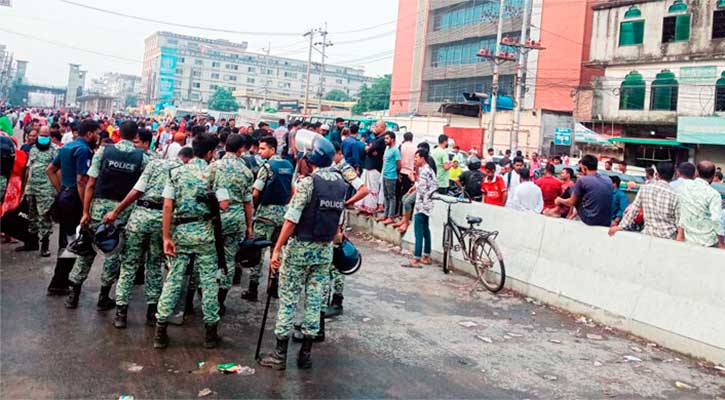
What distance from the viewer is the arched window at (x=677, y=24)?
29453mm

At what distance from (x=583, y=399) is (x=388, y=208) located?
666cm

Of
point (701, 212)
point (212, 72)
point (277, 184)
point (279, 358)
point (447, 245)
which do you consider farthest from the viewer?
point (212, 72)

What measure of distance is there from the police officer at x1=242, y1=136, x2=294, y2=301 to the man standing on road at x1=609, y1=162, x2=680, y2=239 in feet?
12.4

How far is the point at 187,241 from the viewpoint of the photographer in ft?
16.4

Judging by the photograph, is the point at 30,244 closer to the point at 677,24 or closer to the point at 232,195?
the point at 232,195

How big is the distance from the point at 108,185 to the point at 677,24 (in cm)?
3209

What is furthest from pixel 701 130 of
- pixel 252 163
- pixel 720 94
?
pixel 252 163

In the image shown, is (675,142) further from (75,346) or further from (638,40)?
(75,346)

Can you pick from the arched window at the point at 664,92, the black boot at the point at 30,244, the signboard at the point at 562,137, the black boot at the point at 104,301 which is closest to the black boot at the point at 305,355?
the black boot at the point at 104,301

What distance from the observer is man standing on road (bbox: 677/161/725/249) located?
243 inches

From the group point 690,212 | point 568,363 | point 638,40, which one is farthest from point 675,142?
point 568,363

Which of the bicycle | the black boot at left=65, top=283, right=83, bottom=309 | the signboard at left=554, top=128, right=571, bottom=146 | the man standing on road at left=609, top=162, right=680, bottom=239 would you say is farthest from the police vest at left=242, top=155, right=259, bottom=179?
the signboard at left=554, top=128, right=571, bottom=146

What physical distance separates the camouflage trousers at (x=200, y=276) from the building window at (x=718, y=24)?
3133 centimetres

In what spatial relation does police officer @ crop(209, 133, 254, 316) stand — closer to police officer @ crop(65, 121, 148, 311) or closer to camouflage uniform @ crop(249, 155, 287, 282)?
camouflage uniform @ crop(249, 155, 287, 282)
